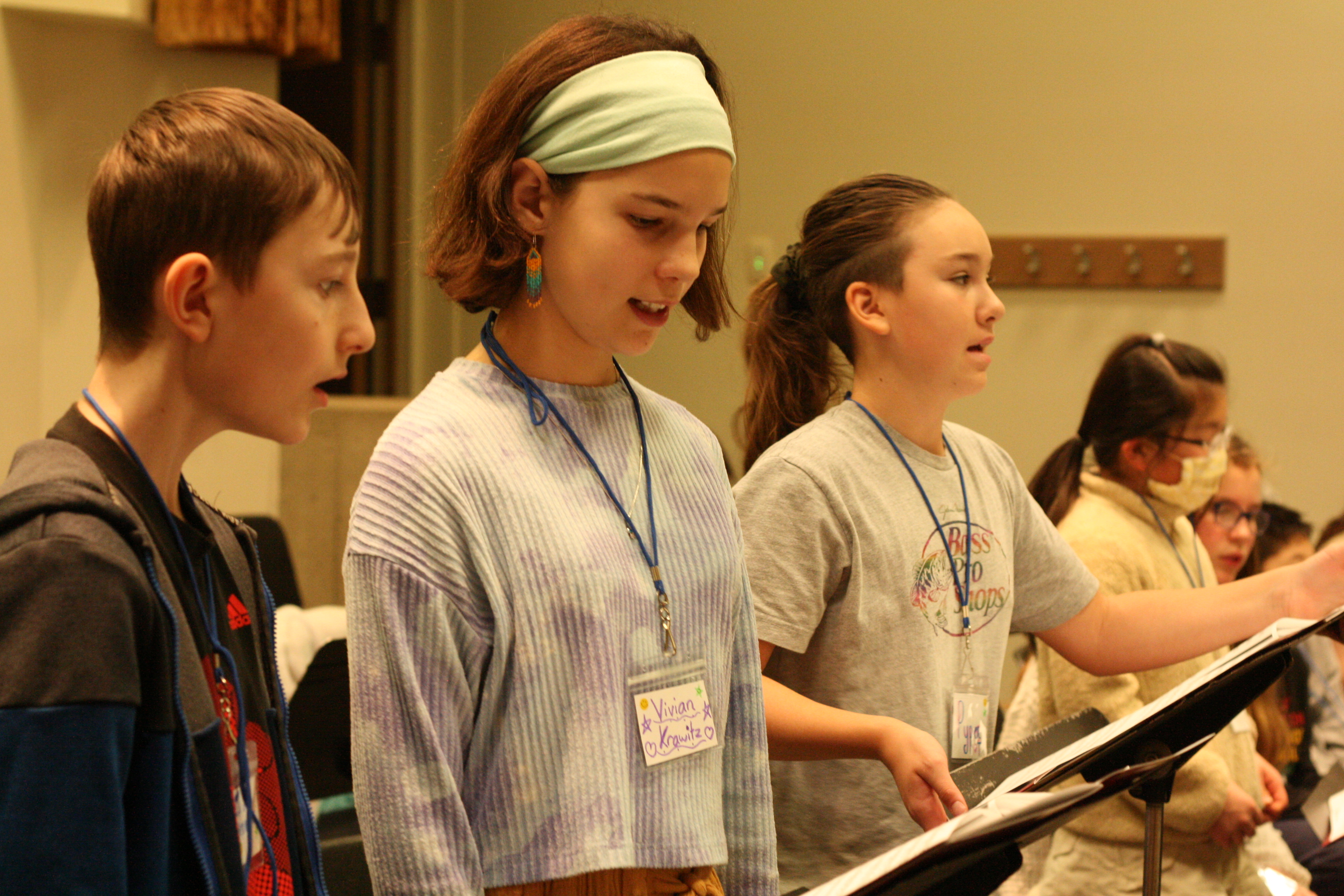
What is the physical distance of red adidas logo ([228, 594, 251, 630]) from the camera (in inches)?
40.9

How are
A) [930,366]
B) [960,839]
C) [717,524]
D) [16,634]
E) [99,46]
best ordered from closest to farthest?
[16,634]
[960,839]
[717,524]
[930,366]
[99,46]

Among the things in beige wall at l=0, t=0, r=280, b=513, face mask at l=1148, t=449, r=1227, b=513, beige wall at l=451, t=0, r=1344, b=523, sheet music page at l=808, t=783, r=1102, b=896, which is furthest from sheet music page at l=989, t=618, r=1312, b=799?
beige wall at l=0, t=0, r=280, b=513

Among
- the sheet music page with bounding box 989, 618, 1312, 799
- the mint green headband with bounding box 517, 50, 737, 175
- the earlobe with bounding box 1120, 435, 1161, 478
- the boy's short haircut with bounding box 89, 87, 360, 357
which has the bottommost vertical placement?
the sheet music page with bounding box 989, 618, 1312, 799

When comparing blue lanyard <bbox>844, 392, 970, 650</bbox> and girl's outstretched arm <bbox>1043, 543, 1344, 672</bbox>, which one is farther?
girl's outstretched arm <bbox>1043, 543, 1344, 672</bbox>

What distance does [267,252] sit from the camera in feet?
3.11

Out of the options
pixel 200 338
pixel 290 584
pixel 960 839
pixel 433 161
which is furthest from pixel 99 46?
pixel 960 839

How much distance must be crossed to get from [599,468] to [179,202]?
0.46 metres

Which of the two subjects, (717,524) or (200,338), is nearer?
(200,338)

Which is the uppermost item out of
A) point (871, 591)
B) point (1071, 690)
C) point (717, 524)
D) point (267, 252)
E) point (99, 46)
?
point (99, 46)

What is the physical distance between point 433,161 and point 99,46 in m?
1.30

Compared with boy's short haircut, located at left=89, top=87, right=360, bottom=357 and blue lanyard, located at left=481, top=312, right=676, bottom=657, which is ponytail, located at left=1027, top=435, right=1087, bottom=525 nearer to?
blue lanyard, located at left=481, top=312, right=676, bottom=657

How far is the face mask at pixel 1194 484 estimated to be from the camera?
2.23 meters

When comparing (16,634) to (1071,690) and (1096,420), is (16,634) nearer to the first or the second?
(1071,690)

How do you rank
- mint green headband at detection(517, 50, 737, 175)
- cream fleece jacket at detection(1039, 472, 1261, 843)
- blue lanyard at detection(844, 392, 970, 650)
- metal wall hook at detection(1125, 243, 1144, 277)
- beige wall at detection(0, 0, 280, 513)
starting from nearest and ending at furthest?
mint green headband at detection(517, 50, 737, 175)
blue lanyard at detection(844, 392, 970, 650)
cream fleece jacket at detection(1039, 472, 1261, 843)
beige wall at detection(0, 0, 280, 513)
metal wall hook at detection(1125, 243, 1144, 277)
